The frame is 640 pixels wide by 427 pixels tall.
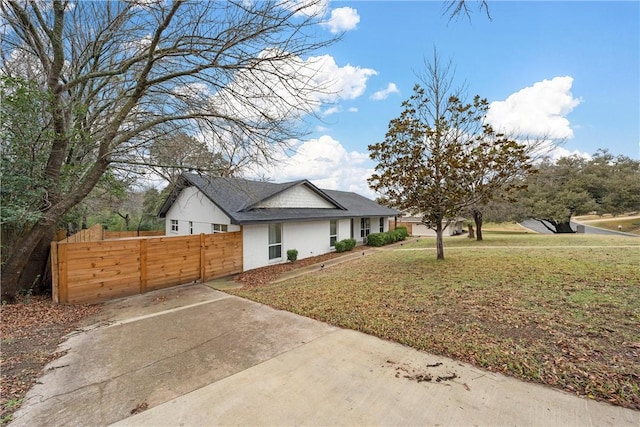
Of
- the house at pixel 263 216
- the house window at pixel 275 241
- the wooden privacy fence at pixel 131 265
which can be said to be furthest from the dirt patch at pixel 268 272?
the wooden privacy fence at pixel 131 265

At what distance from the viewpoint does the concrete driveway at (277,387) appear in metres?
2.61

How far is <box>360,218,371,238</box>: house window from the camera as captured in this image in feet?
65.5

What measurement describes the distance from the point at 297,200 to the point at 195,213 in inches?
208

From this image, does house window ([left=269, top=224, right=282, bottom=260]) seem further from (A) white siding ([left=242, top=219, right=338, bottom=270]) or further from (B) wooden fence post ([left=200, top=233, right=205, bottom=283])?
(B) wooden fence post ([left=200, top=233, right=205, bottom=283])

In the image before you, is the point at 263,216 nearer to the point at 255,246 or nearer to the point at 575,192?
the point at 255,246

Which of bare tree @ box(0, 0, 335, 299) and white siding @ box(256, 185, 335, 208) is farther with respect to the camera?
white siding @ box(256, 185, 335, 208)

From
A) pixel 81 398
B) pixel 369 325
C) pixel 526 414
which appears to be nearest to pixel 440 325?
pixel 369 325

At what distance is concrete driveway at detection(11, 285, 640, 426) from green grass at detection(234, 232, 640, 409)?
0.40 metres

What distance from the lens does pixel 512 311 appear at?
5.02m

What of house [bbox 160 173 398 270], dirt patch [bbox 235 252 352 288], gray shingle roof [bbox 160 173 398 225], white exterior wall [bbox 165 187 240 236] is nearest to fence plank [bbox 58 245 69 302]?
gray shingle roof [bbox 160 173 398 225]

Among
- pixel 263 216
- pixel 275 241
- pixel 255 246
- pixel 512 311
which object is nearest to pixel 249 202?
pixel 263 216

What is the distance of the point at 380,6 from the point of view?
18.6 ft

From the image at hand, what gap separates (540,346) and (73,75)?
11.7m

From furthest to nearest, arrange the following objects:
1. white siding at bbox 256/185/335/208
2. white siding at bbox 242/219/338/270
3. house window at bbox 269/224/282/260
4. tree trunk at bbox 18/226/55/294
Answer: white siding at bbox 256/185/335/208, house window at bbox 269/224/282/260, white siding at bbox 242/219/338/270, tree trunk at bbox 18/226/55/294
